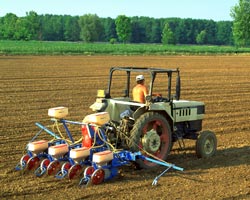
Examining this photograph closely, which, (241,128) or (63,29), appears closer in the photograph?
(241,128)

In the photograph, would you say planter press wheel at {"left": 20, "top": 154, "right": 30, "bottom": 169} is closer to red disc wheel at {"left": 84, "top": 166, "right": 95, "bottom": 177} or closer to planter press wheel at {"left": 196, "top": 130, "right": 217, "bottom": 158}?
red disc wheel at {"left": 84, "top": 166, "right": 95, "bottom": 177}

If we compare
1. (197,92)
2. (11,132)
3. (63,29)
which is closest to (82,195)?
(11,132)

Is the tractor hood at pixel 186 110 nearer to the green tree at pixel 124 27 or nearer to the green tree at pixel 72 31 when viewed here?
the green tree at pixel 124 27

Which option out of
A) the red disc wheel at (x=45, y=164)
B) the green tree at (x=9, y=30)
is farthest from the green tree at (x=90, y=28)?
the red disc wheel at (x=45, y=164)

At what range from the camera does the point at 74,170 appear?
697 centimetres

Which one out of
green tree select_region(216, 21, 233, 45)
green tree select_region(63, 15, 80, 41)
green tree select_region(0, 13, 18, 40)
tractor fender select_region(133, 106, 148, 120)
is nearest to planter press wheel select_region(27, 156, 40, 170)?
tractor fender select_region(133, 106, 148, 120)

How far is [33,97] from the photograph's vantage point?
648 inches

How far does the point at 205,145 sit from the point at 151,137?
1366 millimetres

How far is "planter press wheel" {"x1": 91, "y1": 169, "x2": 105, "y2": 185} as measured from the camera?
6.79 m

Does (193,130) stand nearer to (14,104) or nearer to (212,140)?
(212,140)

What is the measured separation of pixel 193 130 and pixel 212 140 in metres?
0.44

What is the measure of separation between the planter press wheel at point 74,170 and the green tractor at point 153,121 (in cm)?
93

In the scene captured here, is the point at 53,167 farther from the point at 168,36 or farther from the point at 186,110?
the point at 168,36

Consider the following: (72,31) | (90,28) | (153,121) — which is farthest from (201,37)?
(153,121)
